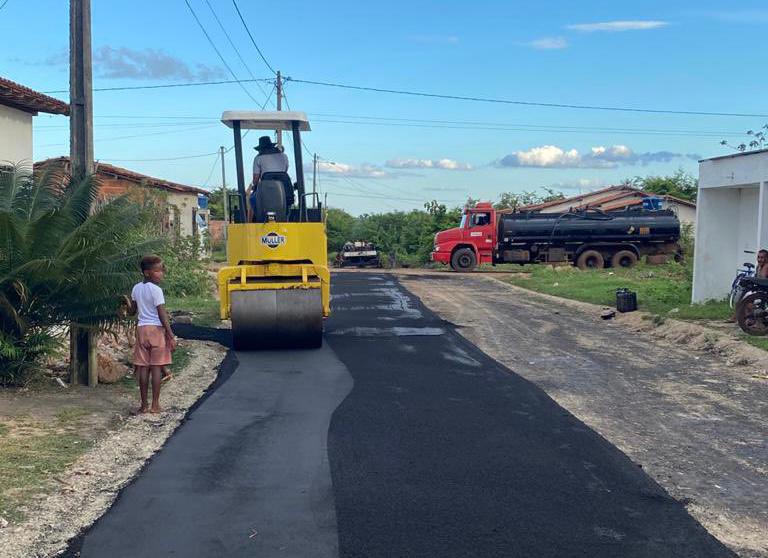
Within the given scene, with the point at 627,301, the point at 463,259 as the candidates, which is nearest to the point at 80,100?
the point at 627,301

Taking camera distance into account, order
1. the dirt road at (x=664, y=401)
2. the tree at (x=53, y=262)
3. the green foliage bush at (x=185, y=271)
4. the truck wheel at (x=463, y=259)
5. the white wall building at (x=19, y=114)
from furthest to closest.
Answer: the truck wheel at (x=463, y=259) → the green foliage bush at (x=185, y=271) → the white wall building at (x=19, y=114) → the tree at (x=53, y=262) → the dirt road at (x=664, y=401)

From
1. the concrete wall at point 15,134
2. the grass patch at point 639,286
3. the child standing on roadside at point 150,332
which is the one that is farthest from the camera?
the grass patch at point 639,286

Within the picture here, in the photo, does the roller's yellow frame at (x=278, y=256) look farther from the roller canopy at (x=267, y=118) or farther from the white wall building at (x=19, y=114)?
the white wall building at (x=19, y=114)

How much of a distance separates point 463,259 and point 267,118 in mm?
27247

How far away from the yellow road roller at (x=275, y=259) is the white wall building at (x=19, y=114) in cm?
401

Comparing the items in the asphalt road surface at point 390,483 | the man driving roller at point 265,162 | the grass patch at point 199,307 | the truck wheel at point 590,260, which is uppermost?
the man driving roller at point 265,162

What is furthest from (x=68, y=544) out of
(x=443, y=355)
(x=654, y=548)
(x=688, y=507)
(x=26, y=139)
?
(x=26, y=139)

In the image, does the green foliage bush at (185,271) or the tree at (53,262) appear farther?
the green foliage bush at (185,271)

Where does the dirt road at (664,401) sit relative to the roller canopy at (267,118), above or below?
below

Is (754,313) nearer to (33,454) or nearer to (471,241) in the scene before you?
(33,454)

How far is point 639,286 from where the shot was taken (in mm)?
26109

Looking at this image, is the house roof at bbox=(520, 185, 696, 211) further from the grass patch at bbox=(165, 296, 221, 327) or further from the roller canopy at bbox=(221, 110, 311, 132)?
the roller canopy at bbox=(221, 110, 311, 132)

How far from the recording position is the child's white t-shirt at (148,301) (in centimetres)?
892

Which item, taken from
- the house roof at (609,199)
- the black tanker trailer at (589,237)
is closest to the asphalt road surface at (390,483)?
the black tanker trailer at (589,237)
